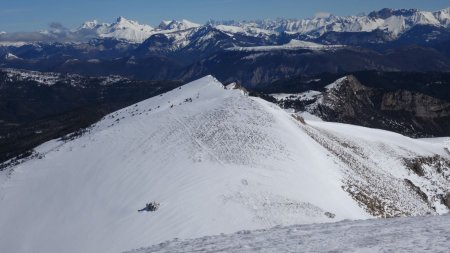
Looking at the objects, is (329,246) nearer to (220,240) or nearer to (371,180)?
(220,240)

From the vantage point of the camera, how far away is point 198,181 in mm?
44656

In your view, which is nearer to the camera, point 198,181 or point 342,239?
point 342,239

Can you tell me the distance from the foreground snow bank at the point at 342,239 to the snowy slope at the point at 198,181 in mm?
10662

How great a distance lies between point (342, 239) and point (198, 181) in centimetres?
2325

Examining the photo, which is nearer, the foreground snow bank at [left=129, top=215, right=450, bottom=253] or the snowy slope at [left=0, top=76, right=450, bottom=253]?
the foreground snow bank at [left=129, top=215, right=450, bottom=253]

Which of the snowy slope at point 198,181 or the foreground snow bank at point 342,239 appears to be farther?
the snowy slope at point 198,181

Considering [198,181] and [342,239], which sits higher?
[198,181]

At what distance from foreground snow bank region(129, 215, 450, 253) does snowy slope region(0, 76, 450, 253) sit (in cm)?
1066

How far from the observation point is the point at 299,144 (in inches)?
2184

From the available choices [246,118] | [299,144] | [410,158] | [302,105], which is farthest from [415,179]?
[302,105]

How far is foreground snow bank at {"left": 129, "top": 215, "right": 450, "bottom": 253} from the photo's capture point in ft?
68.1

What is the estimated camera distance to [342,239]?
74.4 feet

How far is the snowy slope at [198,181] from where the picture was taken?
39.3 meters

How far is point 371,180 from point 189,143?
66.5 ft
